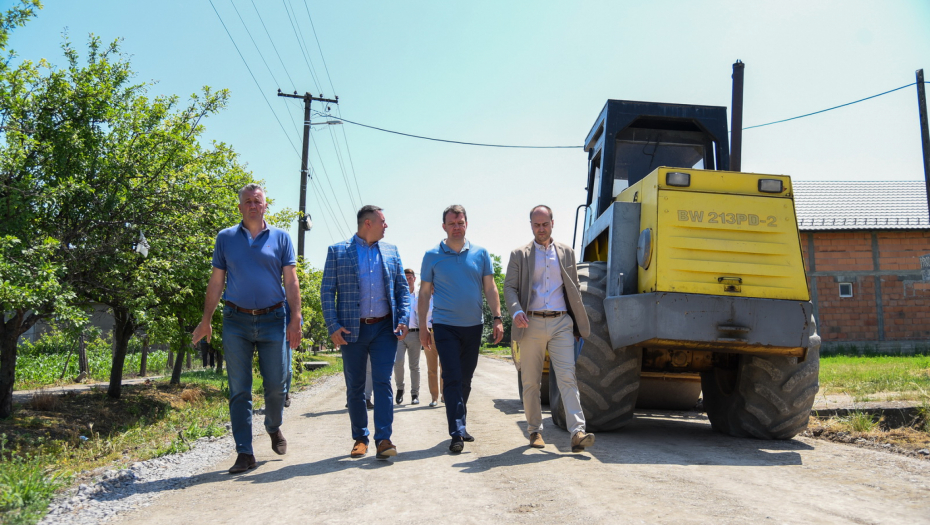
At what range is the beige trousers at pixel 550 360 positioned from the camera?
5520mm

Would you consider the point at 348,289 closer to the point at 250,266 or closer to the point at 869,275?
the point at 250,266

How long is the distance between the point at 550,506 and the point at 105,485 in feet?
9.87

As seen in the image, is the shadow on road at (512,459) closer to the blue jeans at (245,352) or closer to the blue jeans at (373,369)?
the blue jeans at (373,369)

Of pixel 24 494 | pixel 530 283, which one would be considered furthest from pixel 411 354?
pixel 24 494

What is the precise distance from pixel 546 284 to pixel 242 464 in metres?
2.83

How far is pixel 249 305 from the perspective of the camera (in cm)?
509

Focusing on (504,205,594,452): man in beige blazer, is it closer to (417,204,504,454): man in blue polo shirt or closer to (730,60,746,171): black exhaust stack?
(417,204,504,454): man in blue polo shirt

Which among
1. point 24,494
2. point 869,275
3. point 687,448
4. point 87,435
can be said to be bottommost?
point 87,435

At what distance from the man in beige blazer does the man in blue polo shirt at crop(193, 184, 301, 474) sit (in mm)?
1851

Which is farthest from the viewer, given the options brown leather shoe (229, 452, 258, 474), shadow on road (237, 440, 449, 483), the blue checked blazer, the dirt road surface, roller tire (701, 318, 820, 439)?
roller tire (701, 318, 820, 439)

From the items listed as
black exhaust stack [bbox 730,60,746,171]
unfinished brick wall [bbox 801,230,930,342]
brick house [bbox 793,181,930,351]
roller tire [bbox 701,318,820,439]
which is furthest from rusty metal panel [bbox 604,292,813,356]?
unfinished brick wall [bbox 801,230,930,342]

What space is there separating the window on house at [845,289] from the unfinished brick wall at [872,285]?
0.48 ft

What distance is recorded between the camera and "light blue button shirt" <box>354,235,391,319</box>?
214 inches

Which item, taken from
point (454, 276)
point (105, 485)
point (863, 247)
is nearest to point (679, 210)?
point (454, 276)
